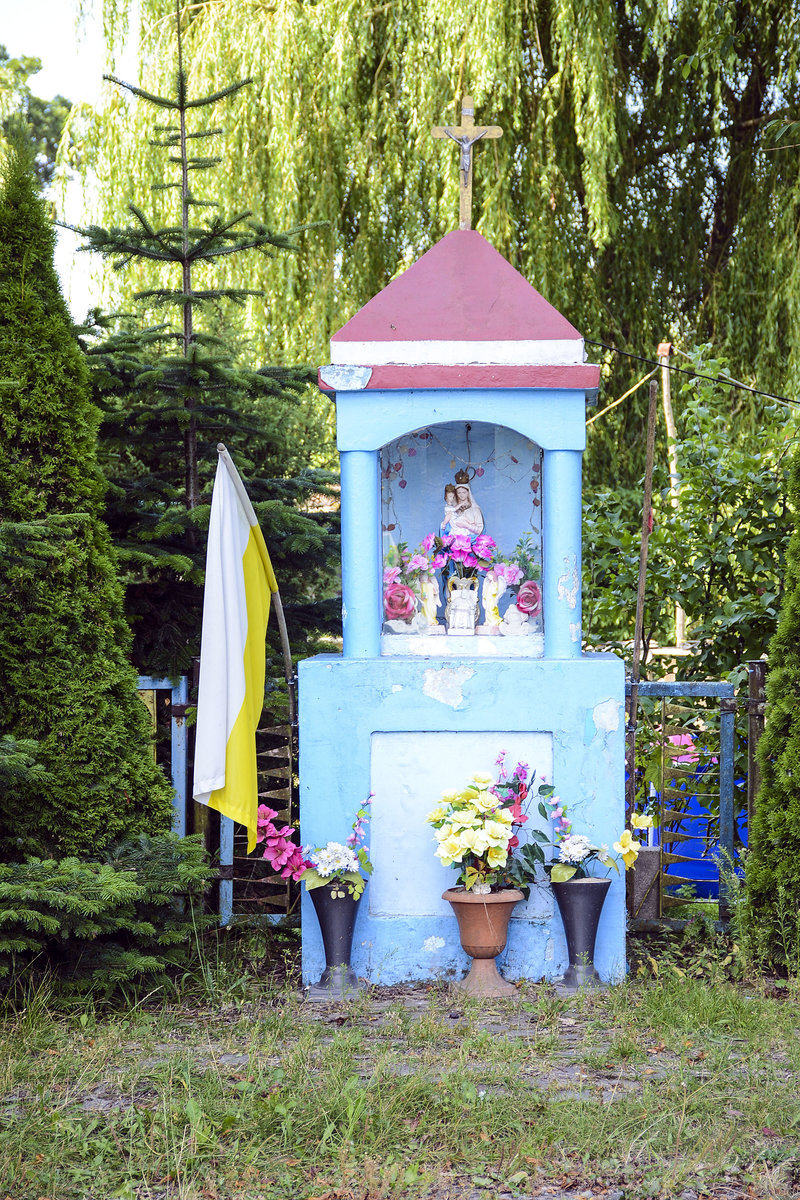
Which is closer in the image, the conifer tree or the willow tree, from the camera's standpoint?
the conifer tree

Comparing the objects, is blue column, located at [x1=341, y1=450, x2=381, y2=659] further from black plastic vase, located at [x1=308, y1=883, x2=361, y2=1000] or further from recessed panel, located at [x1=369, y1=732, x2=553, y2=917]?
black plastic vase, located at [x1=308, y1=883, x2=361, y2=1000]

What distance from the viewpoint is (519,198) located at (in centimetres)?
873

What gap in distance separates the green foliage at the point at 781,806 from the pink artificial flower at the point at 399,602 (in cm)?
173

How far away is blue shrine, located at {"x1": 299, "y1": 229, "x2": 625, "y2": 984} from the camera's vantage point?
16.2 feet

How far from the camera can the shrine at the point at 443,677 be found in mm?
4930

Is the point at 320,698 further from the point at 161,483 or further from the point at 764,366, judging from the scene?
the point at 764,366

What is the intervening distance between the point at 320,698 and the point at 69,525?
1.31 metres

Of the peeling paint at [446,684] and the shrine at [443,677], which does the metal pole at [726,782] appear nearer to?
the shrine at [443,677]

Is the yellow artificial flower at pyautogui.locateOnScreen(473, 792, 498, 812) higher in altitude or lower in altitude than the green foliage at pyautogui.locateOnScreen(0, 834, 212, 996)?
higher

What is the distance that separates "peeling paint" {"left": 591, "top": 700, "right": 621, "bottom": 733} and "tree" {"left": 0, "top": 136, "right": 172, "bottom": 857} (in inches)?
75.6

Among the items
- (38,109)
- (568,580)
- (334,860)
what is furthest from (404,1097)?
(38,109)

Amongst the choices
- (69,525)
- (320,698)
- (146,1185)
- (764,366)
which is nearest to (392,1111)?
(146,1185)

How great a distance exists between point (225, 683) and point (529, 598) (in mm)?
1625

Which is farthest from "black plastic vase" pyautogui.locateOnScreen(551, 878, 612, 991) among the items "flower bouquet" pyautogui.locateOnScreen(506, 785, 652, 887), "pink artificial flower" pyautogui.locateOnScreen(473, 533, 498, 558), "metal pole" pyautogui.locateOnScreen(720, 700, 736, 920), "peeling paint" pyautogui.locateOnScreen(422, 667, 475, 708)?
"pink artificial flower" pyautogui.locateOnScreen(473, 533, 498, 558)
